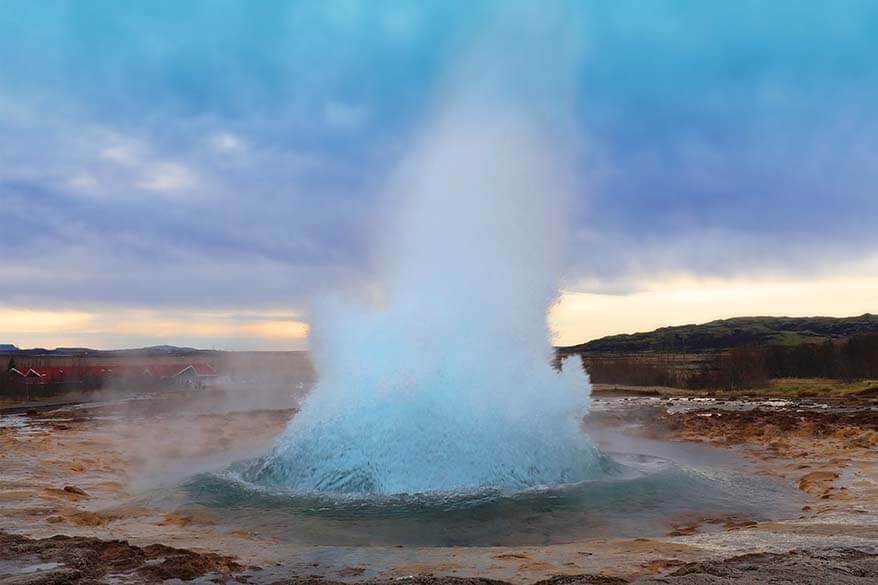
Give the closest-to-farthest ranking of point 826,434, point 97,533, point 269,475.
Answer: point 97,533 < point 269,475 < point 826,434

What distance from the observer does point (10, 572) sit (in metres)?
5.72

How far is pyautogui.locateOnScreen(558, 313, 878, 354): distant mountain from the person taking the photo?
4405 inches

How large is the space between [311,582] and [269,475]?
6.14 metres

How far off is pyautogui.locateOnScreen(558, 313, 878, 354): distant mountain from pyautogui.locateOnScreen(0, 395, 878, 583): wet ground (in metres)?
97.1

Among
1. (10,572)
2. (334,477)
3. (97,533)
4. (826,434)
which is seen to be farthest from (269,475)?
(826,434)

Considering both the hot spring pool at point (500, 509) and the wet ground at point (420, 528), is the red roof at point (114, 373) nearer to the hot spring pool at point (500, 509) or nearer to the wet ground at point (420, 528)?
the wet ground at point (420, 528)

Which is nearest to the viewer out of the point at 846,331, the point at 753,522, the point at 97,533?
the point at 97,533

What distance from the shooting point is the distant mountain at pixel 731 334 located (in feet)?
367

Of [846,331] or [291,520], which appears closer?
[291,520]

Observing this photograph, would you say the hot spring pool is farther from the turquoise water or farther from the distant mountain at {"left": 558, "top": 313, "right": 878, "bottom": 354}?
the distant mountain at {"left": 558, "top": 313, "right": 878, "bottom": 354}

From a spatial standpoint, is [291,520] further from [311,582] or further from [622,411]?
[622,411]

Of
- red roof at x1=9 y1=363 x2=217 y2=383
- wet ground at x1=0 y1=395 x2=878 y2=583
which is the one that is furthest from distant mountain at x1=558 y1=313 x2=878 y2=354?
wet ground at x1=0 y1=395 x2=878 y2=583

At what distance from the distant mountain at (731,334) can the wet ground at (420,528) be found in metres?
97.1

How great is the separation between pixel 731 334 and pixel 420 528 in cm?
12721
